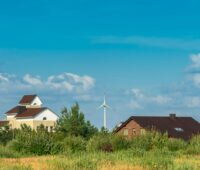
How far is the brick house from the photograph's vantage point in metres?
78.1

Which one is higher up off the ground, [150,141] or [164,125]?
[164,125]

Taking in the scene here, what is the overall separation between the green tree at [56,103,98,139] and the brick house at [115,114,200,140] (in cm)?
793

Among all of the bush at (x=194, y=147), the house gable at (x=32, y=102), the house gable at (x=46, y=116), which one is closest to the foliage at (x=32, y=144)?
the bush at (x=194, y=147)

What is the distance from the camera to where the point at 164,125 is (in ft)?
259

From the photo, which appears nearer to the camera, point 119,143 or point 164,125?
point 119,143

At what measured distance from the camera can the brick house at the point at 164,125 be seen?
78.1m

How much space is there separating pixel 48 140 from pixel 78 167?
21.6 m

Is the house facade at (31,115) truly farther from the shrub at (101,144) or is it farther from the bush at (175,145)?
the bush at (175,145)

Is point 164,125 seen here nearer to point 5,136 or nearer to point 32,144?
point 5,136

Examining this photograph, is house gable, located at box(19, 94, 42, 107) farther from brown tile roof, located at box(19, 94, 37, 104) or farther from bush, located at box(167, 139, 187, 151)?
bush, located at box(167, 139, 187, 151)

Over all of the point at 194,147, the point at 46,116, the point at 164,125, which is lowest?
the point at 194,147

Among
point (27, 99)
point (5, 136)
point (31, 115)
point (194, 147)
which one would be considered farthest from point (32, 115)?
point (194, 147)

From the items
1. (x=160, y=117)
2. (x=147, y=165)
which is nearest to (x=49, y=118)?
(x=160, y=117)

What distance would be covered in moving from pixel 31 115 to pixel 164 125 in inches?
1391
